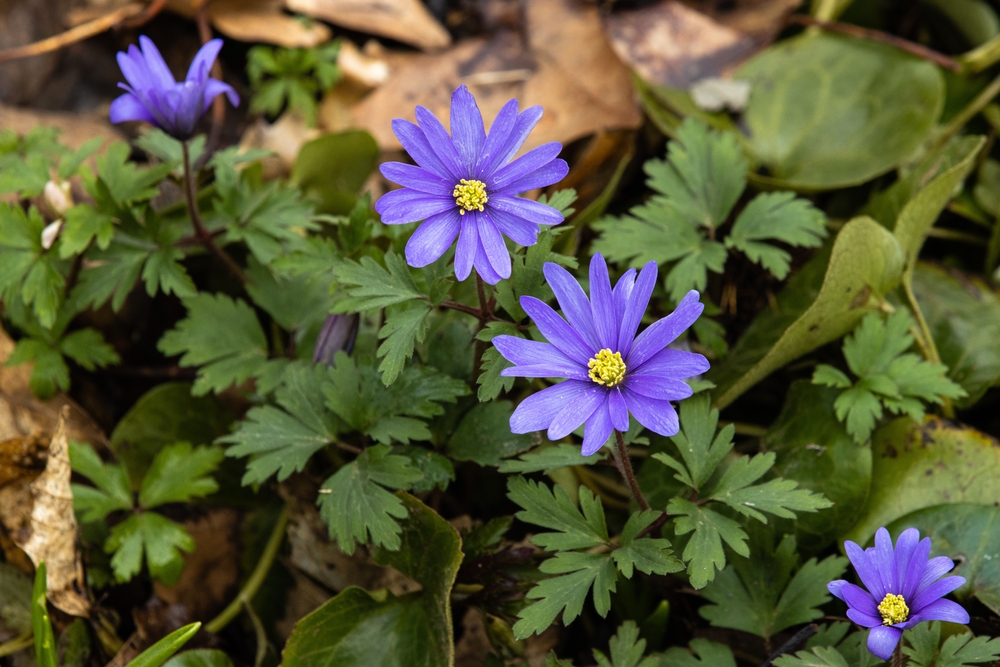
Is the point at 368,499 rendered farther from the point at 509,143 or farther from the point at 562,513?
the point at 509,143

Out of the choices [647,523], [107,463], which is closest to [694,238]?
[647,523]

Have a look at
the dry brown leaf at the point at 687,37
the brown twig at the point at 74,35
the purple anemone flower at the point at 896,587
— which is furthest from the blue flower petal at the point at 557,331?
the brown twig at the point at 74,35

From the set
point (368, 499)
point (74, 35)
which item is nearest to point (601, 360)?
point (368, 499)

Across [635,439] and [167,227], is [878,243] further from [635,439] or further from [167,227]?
[167,227]

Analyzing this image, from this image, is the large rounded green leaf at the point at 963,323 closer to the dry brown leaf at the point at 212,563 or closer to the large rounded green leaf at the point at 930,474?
the large rounded green leaf at the point at 930,474

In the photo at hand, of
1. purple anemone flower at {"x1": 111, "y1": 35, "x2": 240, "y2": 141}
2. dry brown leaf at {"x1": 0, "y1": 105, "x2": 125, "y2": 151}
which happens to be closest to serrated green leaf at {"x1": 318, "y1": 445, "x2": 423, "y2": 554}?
purple anemone flower at {"x1": 111, "y1": 35, "x2": 240, "y2": 141}
